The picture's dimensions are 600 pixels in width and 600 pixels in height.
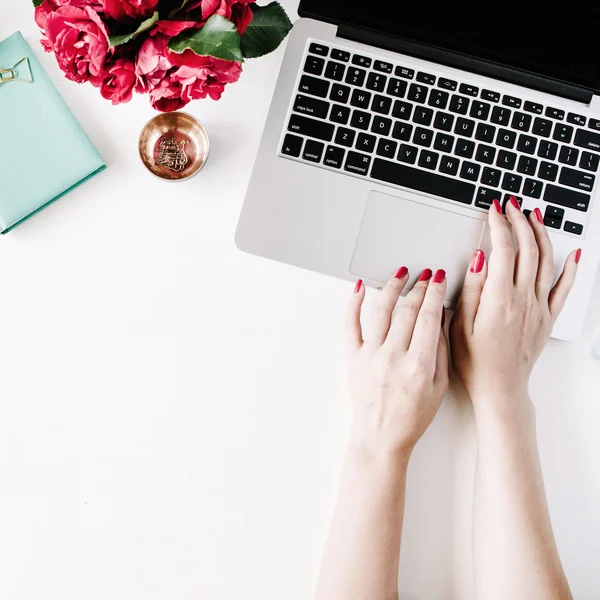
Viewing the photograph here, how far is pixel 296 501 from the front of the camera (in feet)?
2.32

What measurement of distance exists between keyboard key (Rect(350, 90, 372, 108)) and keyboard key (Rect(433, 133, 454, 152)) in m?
0.10

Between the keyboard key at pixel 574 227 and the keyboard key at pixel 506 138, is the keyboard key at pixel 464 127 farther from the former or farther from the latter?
the keyboard key at pixel 574 227

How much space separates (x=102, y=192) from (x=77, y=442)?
333 millimetres

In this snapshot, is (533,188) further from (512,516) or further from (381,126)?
(512,516)

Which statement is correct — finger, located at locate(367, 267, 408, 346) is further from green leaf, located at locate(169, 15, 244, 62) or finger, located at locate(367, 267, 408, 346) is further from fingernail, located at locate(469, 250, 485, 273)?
green leaf, located at locate(169, 15, 244, 62)

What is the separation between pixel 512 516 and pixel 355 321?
309mm

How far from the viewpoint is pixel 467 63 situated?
72 cm

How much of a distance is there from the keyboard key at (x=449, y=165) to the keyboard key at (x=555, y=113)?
14 cm

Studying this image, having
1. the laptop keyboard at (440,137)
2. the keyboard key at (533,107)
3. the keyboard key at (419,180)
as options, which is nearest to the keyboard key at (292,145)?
the laptop keyboard at (440,137)

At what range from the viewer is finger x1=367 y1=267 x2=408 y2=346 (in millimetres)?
713

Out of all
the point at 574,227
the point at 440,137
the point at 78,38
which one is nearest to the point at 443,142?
the point at 440,137

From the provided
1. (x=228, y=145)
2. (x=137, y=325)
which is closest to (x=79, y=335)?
(x=137, y=325)

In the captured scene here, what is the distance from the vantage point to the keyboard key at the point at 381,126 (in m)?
0.71

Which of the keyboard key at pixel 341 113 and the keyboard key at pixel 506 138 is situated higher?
the keyboard key at pixel 506 138
